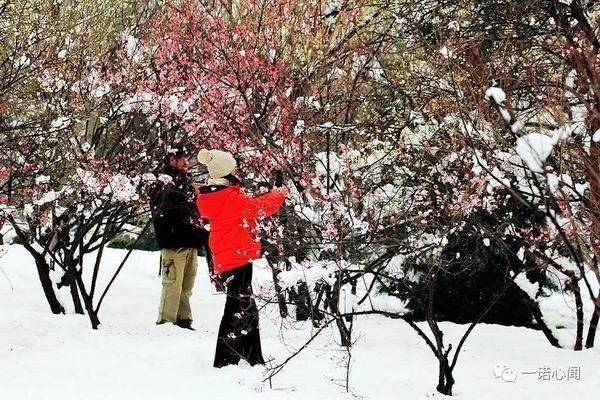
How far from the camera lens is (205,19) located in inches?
344

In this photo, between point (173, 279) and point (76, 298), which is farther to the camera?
point (76, 298)

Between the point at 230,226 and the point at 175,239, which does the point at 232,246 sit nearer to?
the point at 230,226

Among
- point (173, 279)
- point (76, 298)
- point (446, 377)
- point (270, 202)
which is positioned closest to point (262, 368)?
point (270, 202)

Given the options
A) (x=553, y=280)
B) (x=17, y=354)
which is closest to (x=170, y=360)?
(x=17, y=354)

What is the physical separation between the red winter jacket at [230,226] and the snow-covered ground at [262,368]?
0.67m

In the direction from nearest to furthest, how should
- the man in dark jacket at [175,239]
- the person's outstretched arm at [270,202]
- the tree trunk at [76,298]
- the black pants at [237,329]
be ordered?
1. the person's outstretched arm at [270,202]
2. the black pants at [237,329]
3. the man in dark jacket at [175,239]
4. the tree trunk at [76,298]

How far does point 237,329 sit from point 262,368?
34 centimetres

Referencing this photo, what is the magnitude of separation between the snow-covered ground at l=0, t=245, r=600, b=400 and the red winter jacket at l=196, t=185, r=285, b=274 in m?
0.67

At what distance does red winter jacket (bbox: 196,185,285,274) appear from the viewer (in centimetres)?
573

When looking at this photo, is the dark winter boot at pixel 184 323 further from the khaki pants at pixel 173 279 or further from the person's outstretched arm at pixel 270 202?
the person's outstretched arm at pixel 270 202

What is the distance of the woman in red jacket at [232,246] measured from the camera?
5.66 metres

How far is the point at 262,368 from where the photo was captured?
5664 mm

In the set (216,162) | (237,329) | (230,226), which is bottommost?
(237,329)

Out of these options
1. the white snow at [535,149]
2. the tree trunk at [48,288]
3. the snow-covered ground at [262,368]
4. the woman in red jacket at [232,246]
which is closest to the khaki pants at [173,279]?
the snow-covered ground at [262,368]
